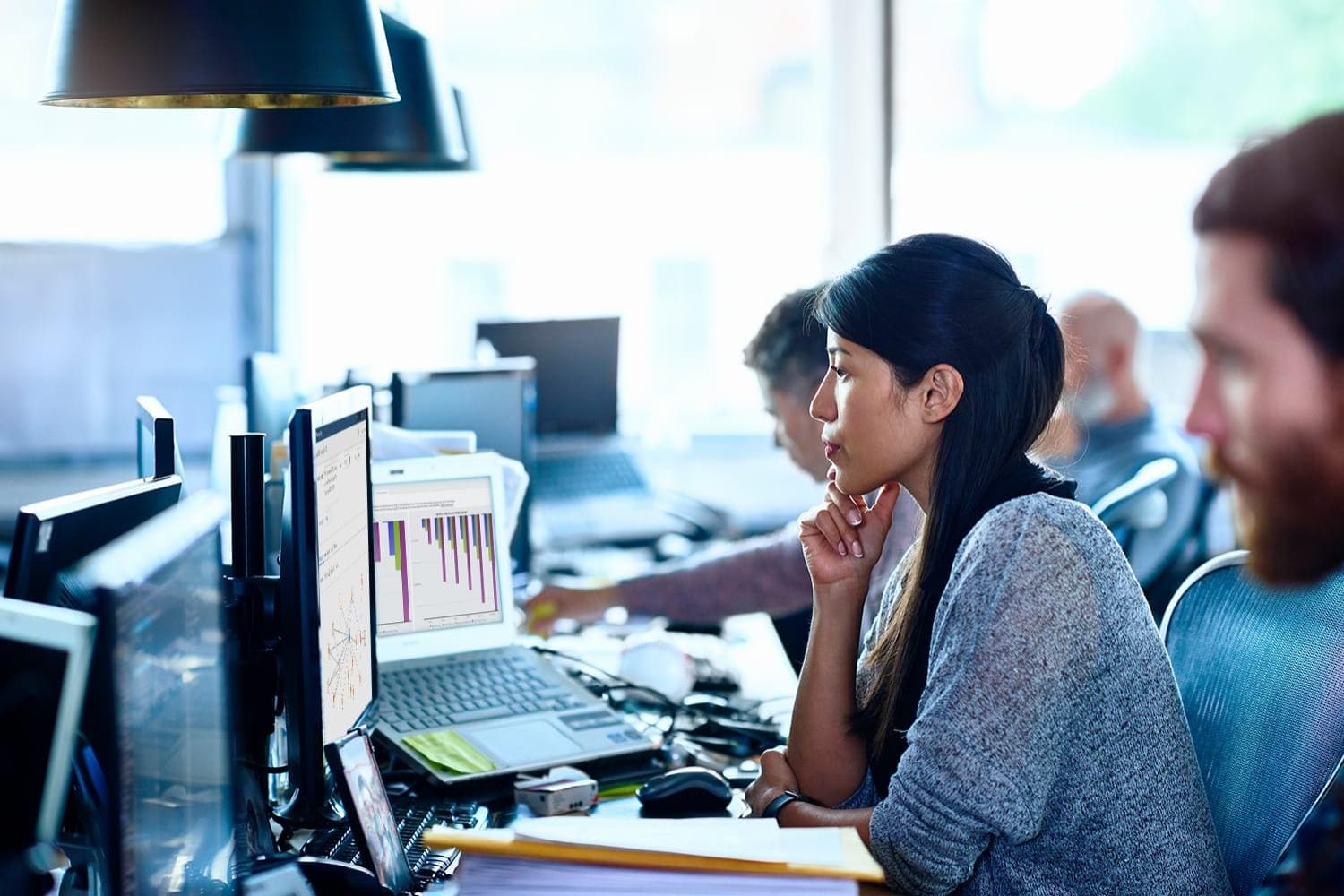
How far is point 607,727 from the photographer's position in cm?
183

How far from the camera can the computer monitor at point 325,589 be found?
49.8 inches

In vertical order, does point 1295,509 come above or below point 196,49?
below

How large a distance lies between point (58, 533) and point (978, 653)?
81cm

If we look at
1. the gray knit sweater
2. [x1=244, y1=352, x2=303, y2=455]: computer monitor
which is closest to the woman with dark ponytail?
the gray knit sweater

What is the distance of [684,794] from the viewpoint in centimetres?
159

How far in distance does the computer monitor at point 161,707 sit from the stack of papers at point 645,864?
20 cm

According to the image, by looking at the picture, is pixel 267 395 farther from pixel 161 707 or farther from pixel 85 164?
pixel 161 707

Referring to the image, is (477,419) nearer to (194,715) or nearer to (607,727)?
(607,727)

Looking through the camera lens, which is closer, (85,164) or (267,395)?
(267,395)

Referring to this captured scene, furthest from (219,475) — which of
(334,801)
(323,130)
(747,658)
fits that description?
(334,801)

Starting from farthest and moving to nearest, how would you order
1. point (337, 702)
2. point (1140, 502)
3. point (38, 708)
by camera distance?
point (1140, 502), point (337, 702), point (38, 708)

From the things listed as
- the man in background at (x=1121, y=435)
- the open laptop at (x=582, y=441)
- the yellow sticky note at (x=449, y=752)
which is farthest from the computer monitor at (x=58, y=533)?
the man in background at (x=1121, y=435)

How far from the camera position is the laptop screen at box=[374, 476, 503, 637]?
1.93 meters

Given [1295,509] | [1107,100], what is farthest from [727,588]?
[1107,100]
